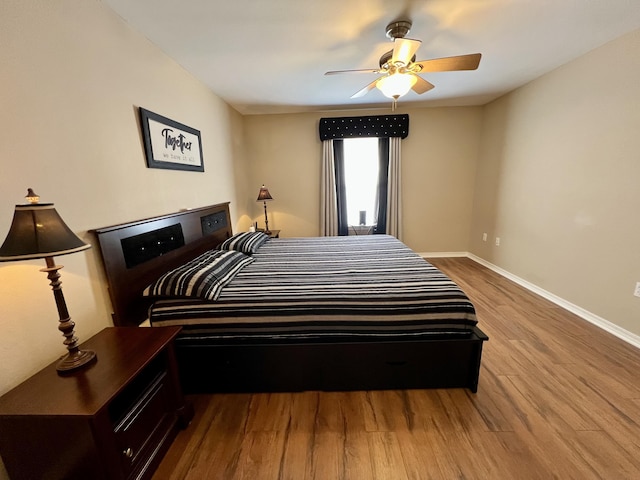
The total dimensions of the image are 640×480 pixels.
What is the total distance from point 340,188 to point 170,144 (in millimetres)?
2579

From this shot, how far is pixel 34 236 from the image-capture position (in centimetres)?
86

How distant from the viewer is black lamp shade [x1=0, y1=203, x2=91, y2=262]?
0.83 meters

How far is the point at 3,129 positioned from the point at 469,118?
15.8 feet

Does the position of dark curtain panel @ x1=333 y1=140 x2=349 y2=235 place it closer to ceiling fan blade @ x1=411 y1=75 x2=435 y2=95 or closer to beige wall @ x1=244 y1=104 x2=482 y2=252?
beige wall @ x1=244 y1=104 x2=482 y2=252

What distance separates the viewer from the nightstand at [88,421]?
2.89 feet

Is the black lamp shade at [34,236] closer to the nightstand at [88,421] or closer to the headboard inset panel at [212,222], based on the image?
the nightstand at [88,421]

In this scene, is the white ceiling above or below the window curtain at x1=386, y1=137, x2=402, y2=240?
A: above

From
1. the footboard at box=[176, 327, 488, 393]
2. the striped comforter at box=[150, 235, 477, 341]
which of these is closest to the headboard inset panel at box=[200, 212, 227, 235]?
the striped comforter at box=[150, 235, 477, 341]

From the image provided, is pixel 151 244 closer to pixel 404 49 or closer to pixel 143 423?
pixel 143 423

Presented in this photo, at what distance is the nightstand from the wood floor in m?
0.28

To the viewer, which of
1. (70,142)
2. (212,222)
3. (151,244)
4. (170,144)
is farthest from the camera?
(212,222)

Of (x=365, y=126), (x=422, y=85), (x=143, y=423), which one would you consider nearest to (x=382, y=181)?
(x=365, y=126)

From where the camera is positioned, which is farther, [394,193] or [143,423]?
[394,193]

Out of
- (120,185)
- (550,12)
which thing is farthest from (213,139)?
(550,12)
